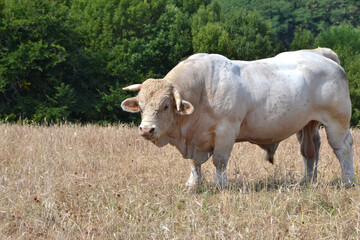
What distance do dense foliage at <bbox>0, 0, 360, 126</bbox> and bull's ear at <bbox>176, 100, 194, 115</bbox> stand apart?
15841mm

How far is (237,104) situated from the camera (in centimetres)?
633

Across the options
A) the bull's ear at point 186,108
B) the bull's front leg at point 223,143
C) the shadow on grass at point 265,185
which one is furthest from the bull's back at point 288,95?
the bull's ear at point 186,108

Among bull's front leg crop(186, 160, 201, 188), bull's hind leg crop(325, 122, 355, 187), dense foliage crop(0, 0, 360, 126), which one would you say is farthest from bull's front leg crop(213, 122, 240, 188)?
dense foliage crop(0, 0, 360, 126)

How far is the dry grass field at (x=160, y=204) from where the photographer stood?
15.5ft

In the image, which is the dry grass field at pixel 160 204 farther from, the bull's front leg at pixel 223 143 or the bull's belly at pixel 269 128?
the bull's belly at pixel 269 128

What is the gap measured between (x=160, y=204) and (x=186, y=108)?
1.19 metres

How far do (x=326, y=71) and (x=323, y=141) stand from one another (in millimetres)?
4226

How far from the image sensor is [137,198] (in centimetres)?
552

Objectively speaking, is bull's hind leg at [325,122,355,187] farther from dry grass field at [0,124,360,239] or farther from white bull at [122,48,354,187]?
dry grass field at [0,124,360,239]

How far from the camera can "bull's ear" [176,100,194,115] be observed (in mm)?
5895

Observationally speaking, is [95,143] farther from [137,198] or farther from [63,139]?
[137,198]

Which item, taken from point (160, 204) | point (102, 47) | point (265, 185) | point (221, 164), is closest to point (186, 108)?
point (221, 164)

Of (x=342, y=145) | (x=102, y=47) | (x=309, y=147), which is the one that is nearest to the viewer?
(x=342, y=145)

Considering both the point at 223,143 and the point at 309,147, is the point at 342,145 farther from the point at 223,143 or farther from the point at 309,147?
the point at 223,143
